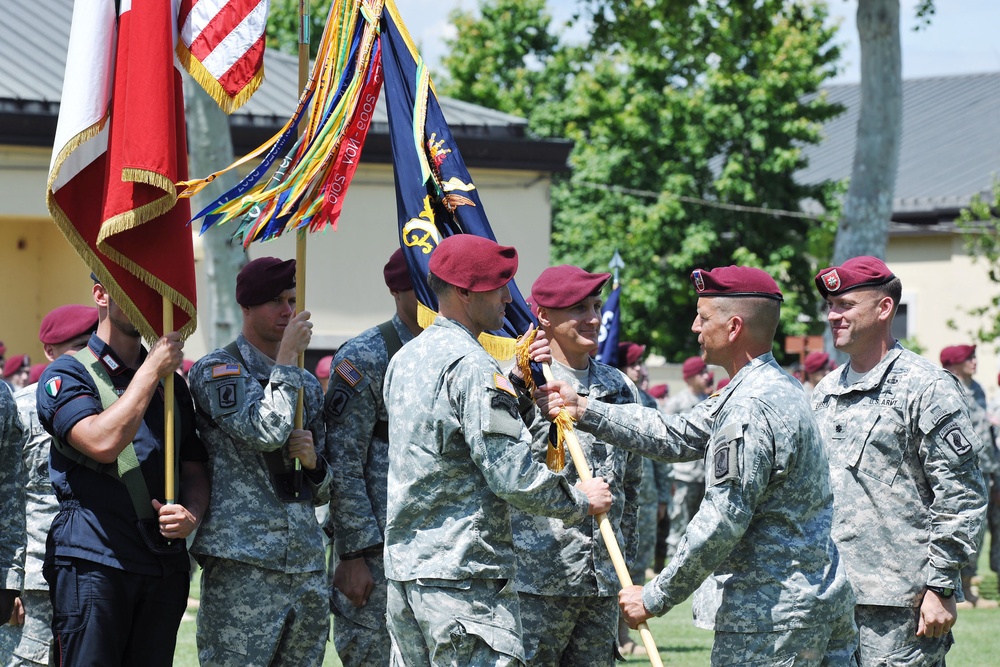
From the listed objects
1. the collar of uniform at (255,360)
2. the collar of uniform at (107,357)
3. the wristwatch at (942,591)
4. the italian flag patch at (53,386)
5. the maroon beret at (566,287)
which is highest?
the maroon beret at (566,287)

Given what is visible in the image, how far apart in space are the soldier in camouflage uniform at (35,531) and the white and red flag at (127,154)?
1.24m

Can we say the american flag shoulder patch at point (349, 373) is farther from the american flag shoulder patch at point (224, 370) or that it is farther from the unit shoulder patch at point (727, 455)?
the unit shoulder patch at point (727, 455)

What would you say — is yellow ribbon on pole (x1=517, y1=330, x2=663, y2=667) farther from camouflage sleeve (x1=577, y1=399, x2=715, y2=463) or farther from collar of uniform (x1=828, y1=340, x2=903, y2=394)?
collar of uniform (x1=828, y1=340, x2=903, y2=394)

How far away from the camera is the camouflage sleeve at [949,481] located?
5586 mm

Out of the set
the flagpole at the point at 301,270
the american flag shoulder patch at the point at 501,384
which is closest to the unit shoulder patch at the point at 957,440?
the american flag shoulder patch at the point at 501,384

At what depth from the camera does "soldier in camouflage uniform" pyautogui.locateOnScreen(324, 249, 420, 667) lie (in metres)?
5.91

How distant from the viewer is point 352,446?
5.98 m

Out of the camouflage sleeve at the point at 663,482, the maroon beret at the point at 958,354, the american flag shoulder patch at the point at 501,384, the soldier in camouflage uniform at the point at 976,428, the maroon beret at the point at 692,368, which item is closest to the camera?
the american flag shoulder patch at the point at 501,384

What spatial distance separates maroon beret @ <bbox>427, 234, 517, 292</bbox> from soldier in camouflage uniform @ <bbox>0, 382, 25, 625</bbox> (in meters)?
2.21

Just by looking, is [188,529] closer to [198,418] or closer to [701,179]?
[198,418]

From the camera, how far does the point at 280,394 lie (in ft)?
17.5

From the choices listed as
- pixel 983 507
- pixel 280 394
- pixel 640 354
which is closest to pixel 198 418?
pixel 280 394

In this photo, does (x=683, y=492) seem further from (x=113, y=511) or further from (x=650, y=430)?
(x=113, y=511)

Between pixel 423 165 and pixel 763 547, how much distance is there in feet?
7.92
